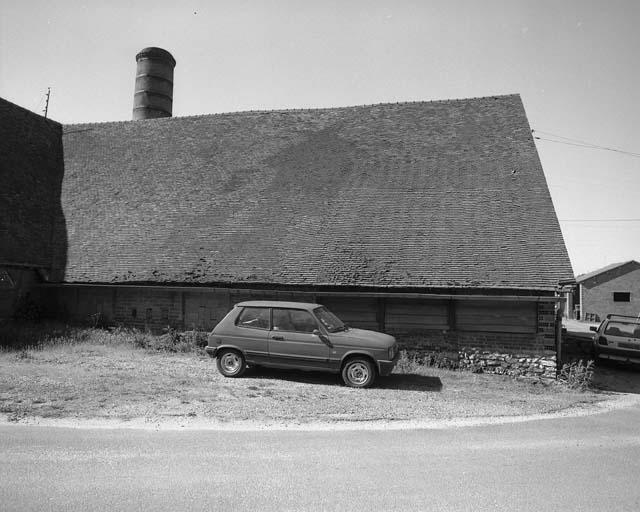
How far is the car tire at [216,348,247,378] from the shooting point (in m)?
9.84

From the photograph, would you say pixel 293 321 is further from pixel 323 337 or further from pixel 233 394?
pixel 233 394

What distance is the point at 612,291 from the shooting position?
123ft

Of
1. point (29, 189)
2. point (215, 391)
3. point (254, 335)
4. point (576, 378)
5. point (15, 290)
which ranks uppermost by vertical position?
point (29, 189)

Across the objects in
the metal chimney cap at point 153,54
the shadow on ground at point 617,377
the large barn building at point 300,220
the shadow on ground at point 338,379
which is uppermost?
the metal chimney cap at point 153,54

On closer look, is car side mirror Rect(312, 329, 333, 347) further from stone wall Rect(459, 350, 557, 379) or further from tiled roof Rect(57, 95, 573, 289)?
stone wall Rect(459, 350, 557, 379)

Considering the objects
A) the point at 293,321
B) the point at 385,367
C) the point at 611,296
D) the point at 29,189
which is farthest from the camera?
the point at 611,296

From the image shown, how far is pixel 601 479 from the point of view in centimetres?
507

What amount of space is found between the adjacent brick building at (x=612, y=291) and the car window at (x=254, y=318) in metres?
35.4

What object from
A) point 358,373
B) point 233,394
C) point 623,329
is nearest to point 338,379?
point 358,373

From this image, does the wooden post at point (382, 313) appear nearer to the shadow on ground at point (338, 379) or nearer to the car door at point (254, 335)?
the shadow on ground at point (338, 379)

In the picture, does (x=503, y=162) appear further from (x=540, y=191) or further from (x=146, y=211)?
(x=146, y=211)

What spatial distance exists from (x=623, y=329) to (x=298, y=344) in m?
9.56

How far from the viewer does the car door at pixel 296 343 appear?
9352 millimetres

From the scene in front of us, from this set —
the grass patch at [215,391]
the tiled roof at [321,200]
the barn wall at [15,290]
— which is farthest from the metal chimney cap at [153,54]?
the grass patch at [215,391]
